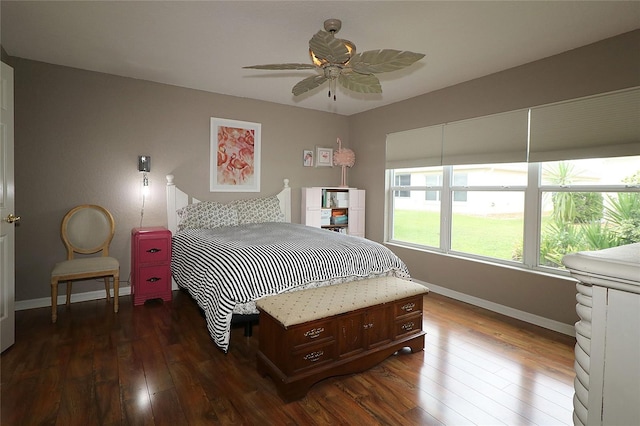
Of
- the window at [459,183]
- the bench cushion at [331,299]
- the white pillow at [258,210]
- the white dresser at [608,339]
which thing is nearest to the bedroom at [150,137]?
the white pillow at [258,210]

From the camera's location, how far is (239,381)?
2.10 m

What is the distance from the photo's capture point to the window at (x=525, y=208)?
2.79m

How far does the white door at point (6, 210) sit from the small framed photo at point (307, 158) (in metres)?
3.28

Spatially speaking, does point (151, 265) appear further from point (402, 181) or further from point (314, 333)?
point (402, 181)

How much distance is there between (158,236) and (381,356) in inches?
97.8

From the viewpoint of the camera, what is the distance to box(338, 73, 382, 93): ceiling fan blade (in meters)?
2.40

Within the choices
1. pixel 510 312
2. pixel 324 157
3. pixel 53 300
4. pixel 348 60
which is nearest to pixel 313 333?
pixel 348 60

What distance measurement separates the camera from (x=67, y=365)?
224cm

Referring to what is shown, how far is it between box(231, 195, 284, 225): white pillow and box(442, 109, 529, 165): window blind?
2.21m

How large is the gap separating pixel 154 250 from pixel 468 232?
351 cm

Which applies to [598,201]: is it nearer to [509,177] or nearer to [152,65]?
[509,177]

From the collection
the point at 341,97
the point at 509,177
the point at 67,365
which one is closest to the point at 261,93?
the point at 341,97

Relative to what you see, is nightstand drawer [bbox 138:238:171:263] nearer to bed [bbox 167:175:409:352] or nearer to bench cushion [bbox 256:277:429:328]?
bed [bbox 167:175:409:352]

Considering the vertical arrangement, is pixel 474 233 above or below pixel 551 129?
below
